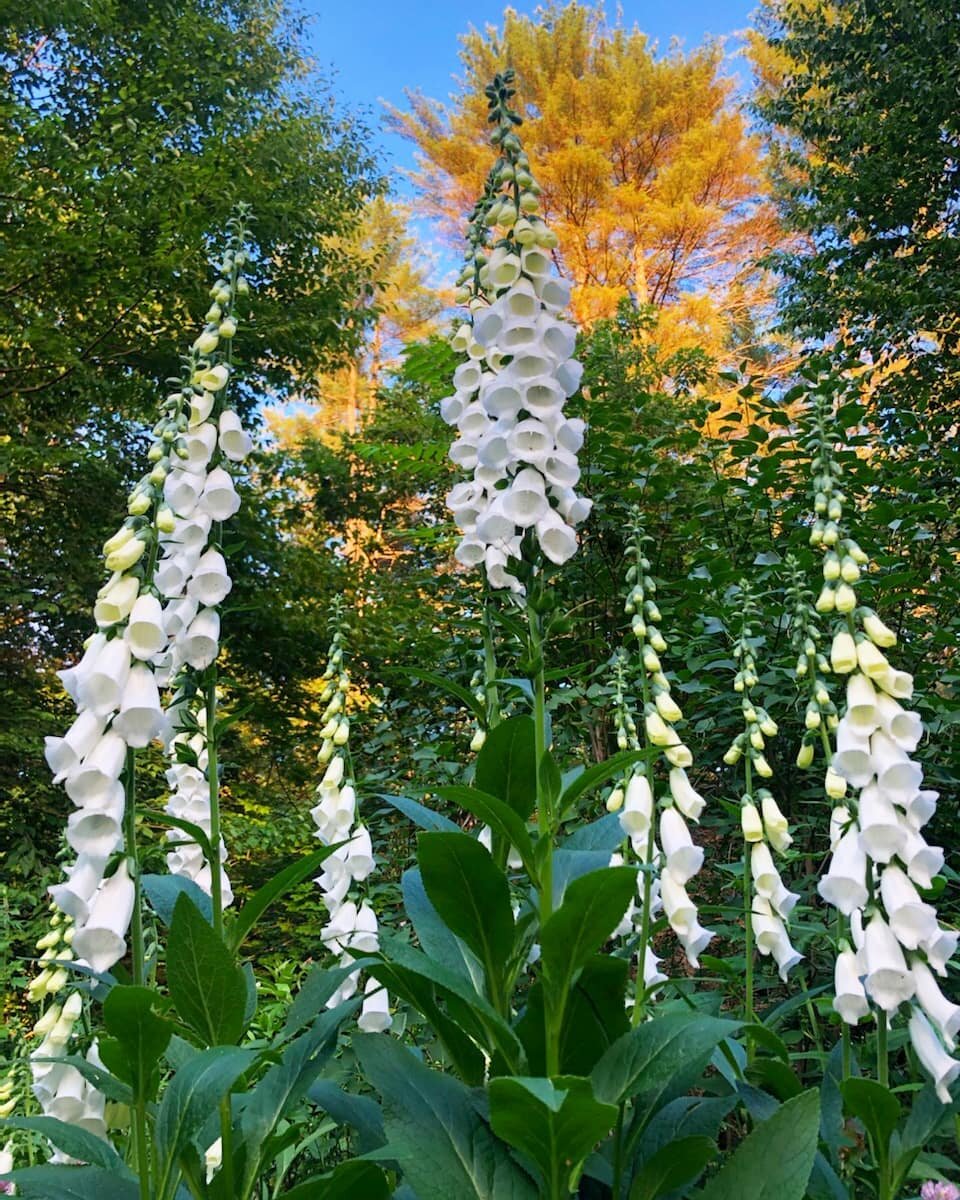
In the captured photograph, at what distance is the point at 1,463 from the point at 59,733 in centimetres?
197

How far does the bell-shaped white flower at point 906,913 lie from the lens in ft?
4.51

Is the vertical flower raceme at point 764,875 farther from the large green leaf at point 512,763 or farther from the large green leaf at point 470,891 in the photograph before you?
the large green leaf at point 470,891

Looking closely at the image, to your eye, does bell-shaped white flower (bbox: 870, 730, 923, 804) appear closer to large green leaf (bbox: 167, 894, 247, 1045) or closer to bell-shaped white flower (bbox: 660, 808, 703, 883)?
bell-shaped white flower (bbox: 660, 808, 703, 883)

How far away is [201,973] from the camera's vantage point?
1.26 m

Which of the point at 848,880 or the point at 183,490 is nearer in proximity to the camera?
the point at 848,880

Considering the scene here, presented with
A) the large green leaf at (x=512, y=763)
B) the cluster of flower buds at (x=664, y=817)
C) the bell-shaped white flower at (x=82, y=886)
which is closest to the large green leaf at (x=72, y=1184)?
the bell-shaped white flower at (x=82, y=886)

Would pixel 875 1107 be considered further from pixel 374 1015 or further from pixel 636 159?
pixel 636 159

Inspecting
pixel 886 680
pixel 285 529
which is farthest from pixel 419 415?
pixel 886 680

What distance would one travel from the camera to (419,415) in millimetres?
8227

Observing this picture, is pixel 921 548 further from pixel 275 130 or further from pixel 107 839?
pixel 275 130

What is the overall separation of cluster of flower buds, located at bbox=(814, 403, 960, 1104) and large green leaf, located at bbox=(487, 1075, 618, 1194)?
0.62 metres

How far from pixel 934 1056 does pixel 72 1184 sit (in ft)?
4.14

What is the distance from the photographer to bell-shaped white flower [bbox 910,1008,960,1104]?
4.33 ft

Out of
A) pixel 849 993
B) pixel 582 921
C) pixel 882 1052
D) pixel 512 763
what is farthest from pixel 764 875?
pixel 582 921
